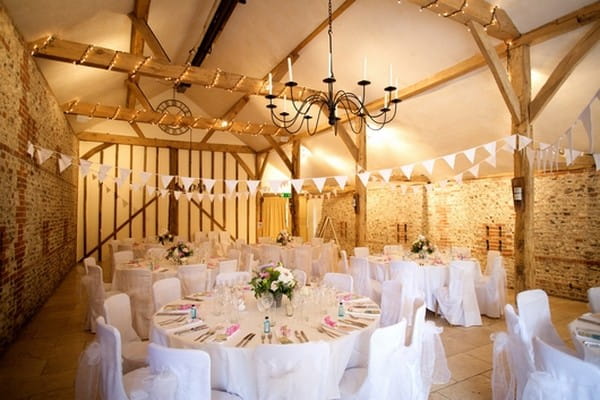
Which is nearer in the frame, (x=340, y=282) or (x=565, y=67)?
(x=340, y=282)

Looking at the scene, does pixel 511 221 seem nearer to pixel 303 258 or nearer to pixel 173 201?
pixel 303 258

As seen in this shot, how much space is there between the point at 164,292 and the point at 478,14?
187 inches

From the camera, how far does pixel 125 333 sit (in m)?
2.88

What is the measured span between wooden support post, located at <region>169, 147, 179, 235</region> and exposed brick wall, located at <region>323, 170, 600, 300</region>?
22.6 feet

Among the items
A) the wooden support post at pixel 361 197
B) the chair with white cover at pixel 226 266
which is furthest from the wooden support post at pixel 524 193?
the chair with white cover at pixel 226 266

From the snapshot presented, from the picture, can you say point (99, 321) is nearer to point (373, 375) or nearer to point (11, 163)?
point (373, 375)

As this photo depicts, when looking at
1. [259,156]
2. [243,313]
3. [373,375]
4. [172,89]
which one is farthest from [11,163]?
[259,156]

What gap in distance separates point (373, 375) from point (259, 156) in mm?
11995

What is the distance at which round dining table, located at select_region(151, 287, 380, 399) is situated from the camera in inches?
82.7

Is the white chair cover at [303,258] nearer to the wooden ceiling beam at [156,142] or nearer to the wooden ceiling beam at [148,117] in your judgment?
the wooden ceiling beam at [148,117]

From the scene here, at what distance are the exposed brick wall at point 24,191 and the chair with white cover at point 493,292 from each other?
20.0 feet

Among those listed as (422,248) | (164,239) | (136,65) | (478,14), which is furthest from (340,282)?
(164,239)

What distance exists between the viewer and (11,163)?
404 centimetres

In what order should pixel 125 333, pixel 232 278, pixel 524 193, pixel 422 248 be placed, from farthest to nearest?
pixel 422 248
pixel 524 193
pixel 232 278
pixel 125 333
